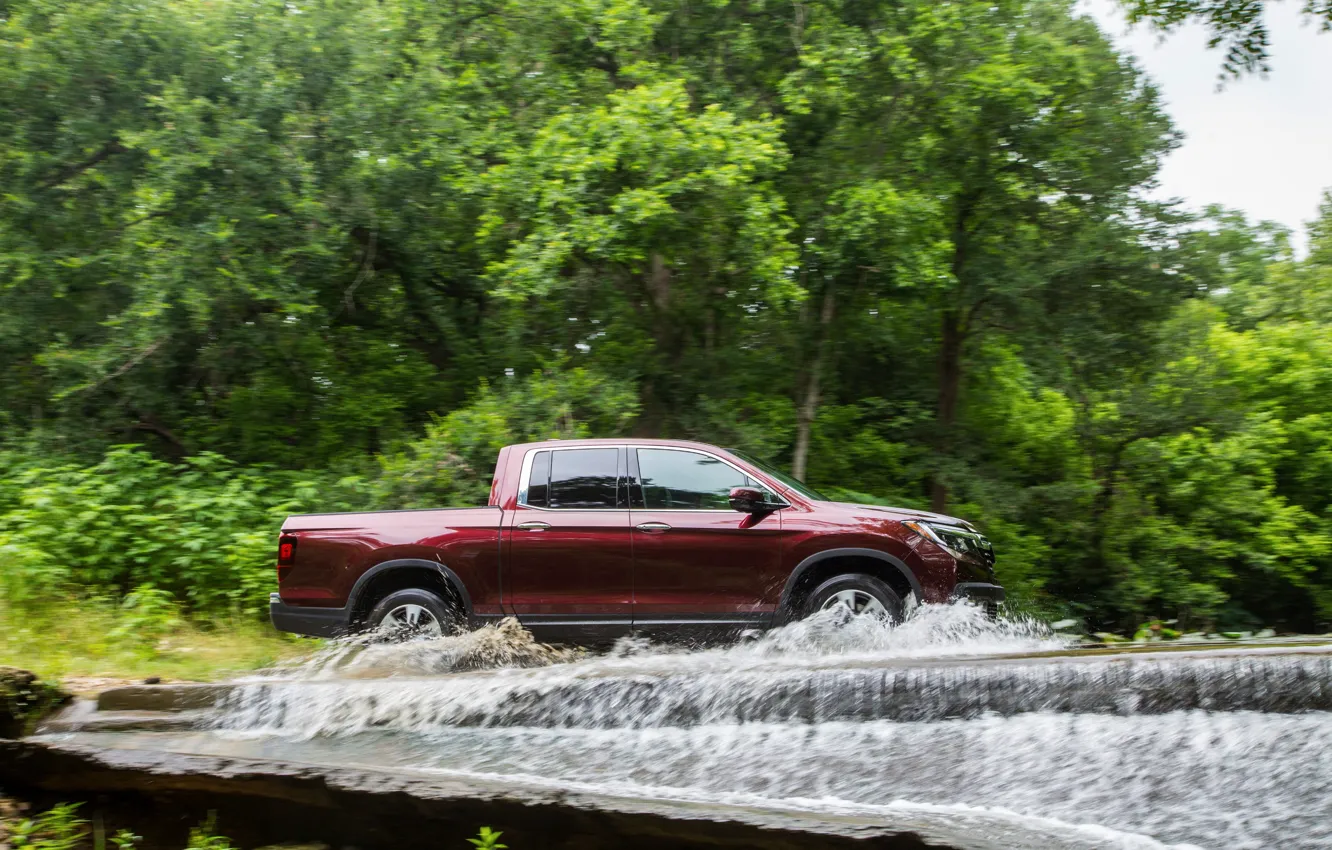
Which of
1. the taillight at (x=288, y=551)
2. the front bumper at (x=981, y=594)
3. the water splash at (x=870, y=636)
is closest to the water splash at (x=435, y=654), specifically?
the taillight at (x=288, y=551)

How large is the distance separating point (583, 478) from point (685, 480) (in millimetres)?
733

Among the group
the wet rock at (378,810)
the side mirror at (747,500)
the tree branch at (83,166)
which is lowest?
the wet rock at (378,810)

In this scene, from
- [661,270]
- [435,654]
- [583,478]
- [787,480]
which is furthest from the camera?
[661,270]

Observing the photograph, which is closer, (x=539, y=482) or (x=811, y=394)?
(x=539, y=482)

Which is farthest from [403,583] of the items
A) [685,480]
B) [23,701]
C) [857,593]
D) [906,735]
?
[906,735]

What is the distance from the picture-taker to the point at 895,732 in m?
5.33

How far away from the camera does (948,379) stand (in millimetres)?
15039

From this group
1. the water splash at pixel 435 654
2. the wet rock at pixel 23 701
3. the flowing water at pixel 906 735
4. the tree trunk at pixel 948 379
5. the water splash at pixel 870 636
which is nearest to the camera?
the flowing water at pixel 906 735

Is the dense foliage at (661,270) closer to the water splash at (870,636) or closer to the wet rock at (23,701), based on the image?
the water splash at (870,636)

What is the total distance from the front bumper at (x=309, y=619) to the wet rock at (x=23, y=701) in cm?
153

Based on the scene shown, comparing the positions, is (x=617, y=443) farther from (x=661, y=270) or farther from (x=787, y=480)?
(x=661, y=270)

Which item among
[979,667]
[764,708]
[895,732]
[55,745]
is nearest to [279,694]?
[55,745]

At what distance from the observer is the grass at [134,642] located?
7855 mm

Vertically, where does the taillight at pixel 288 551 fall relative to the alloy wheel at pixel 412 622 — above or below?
above
